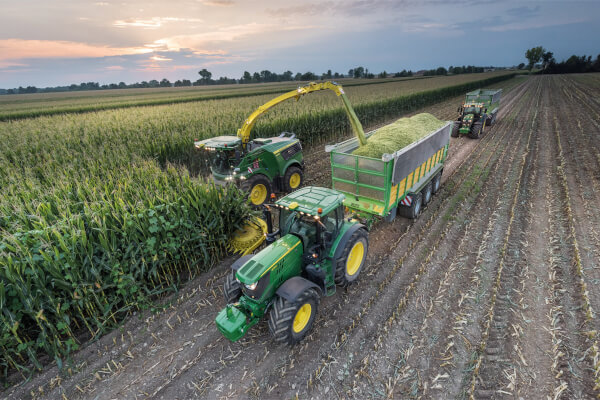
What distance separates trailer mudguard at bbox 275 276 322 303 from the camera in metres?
4.20

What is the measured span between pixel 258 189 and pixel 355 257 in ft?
14.9

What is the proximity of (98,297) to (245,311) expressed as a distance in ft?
9.40

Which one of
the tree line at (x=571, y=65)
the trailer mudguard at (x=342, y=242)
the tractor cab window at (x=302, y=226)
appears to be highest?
the tree line at (x=571, y=65)

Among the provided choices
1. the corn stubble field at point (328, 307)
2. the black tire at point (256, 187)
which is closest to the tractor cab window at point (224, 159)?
the black tire at point (256, 187)

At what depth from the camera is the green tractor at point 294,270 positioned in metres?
4.22

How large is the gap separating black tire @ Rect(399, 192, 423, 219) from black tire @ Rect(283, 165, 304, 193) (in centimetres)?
411

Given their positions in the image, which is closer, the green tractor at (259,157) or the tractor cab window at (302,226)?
the tractor cab window at (302,226)

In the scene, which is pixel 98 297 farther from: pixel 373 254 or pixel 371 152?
pixel 371 152

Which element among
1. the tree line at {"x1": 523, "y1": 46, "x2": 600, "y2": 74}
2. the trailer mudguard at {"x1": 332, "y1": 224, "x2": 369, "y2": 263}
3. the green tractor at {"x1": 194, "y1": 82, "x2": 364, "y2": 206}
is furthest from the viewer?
the tree line at {"x1": 523, "y1": 46, "x2": 600, "y2": 74}

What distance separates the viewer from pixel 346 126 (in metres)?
19.4

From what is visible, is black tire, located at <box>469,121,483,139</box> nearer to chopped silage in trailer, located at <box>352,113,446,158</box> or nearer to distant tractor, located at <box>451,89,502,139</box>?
distant tractor, located at <box>451,89,502,139</box>

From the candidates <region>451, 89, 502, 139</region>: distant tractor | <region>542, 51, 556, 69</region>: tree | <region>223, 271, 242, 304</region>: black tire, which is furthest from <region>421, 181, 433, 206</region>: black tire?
<region>542, 51, 556, 69</region>: tree

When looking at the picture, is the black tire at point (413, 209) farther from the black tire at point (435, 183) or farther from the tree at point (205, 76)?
the tree at point (205, 76)

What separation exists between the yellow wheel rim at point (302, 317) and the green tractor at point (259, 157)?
13.9 feet
